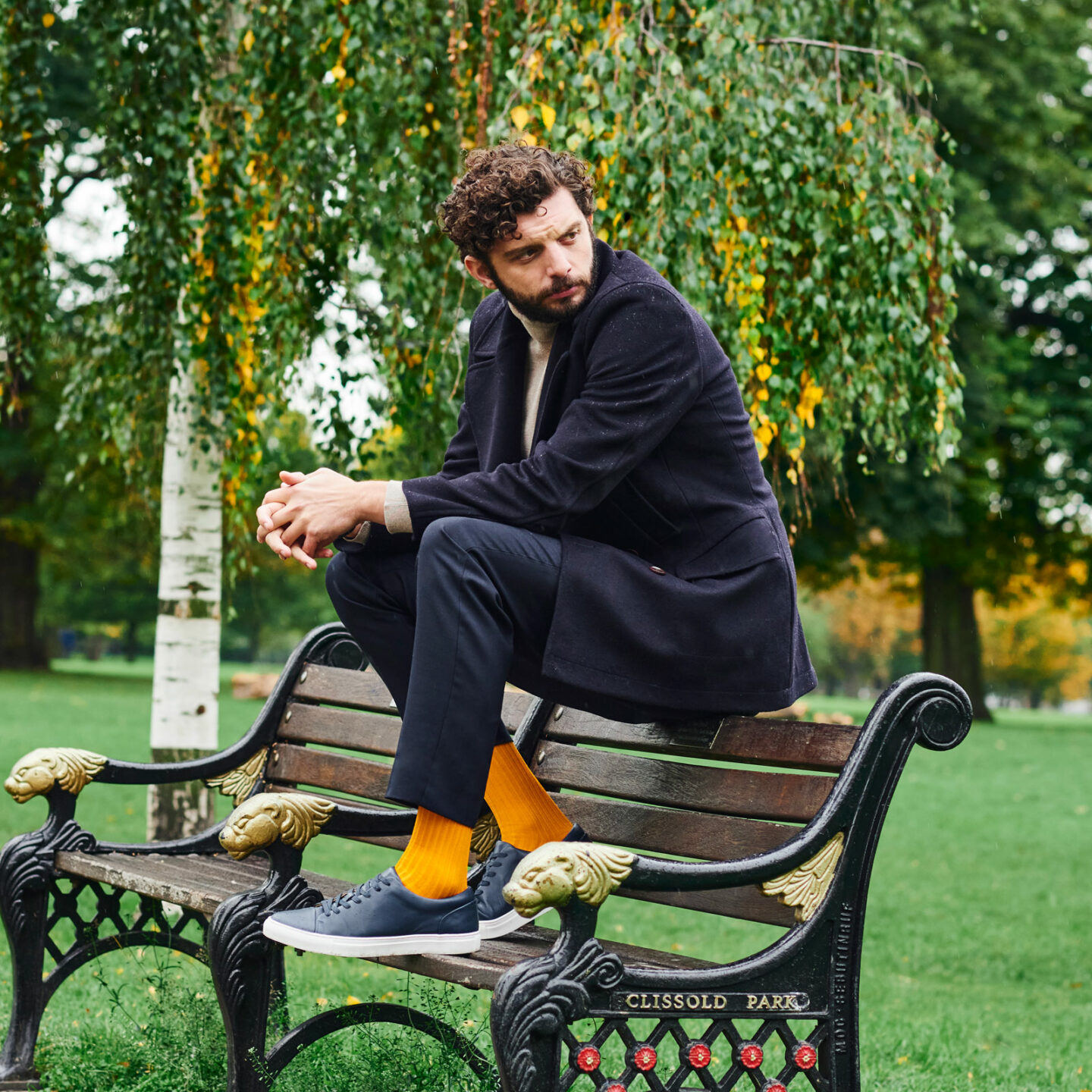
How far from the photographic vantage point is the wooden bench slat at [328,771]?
332 cm

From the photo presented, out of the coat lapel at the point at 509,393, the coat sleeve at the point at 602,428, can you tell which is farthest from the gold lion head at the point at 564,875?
the coat lapel at the point at 509,393

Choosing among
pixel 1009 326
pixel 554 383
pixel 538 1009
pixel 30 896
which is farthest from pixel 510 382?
pixel 1009 326

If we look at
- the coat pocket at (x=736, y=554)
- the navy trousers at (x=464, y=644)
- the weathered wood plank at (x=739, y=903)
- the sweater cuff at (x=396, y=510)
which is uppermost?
the sweater cuff at (x=396, y=510)

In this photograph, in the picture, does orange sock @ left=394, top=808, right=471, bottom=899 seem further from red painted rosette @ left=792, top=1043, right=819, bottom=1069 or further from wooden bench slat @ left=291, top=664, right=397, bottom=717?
wooden bench slat @ left=291, top=664, right=397, bottom=717

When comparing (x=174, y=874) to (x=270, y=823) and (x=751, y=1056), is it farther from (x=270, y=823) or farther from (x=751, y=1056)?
(x=751, y=1056)

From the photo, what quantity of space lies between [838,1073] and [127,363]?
4911mm

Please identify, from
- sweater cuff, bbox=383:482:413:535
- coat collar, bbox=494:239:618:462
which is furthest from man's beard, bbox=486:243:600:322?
sweater cuff, bbox=383:482:413:535

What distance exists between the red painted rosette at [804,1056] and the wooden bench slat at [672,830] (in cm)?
32

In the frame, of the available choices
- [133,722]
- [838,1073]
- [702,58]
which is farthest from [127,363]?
[133,722]

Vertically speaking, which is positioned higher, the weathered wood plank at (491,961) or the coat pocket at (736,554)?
the coat pocket at (736,554)

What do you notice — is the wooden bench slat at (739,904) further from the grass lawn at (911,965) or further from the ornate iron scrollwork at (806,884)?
the grass lawn at (911,965)

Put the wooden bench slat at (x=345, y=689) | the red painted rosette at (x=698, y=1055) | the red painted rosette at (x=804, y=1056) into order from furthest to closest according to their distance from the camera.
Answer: the wooden bench slat at (x=345, y=689) < the red painted rosette at (x=804, y=1056) < the red painted rosette at (x=698, y=1055)

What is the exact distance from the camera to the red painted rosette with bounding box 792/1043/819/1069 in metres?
2.12

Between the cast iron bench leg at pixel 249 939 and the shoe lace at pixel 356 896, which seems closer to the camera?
the shoe lace at pixel 356 896
